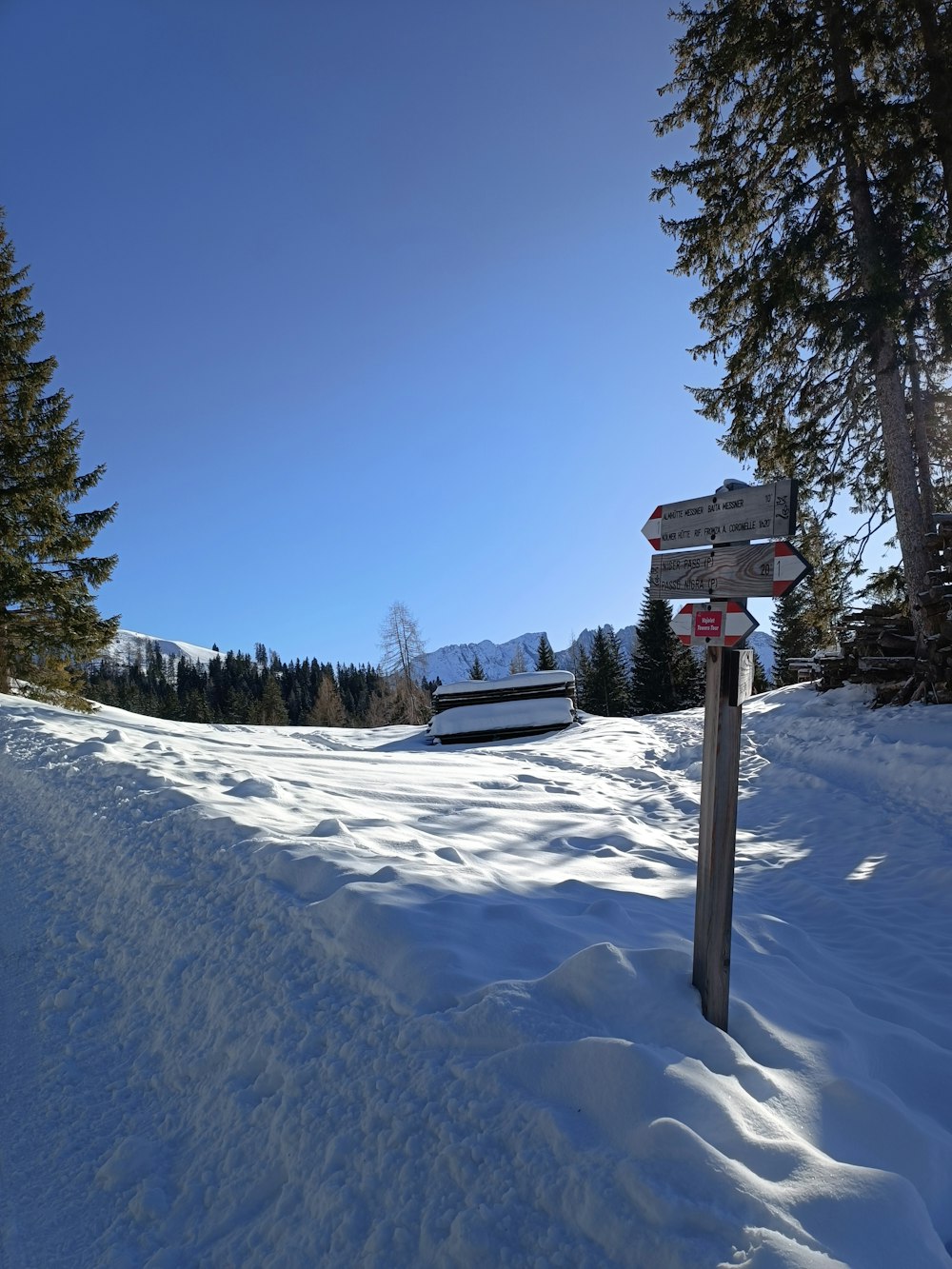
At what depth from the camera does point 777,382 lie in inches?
477

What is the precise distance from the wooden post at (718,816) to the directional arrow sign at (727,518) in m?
0.58

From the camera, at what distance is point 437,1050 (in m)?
2.57

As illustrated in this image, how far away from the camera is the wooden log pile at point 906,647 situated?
1026 centimetres

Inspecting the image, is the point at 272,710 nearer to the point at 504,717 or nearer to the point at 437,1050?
the point at 504,717

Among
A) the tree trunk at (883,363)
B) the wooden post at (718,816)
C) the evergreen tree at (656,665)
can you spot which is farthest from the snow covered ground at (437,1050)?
the evergreen tree at (656,665)

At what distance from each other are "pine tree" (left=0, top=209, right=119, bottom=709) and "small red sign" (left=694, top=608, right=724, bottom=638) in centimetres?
1291

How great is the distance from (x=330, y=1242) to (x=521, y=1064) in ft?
2.74

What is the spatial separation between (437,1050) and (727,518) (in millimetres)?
2799

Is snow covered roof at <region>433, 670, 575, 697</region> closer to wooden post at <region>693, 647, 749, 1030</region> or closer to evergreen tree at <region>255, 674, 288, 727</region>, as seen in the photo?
wooden post at <region>693, 647, 749, 1030</region>

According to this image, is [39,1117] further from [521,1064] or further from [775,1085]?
[775,1085]

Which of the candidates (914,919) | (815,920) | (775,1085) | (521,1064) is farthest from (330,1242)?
(914,919)

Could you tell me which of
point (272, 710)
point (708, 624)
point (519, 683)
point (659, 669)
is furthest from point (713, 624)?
point (272, 710)

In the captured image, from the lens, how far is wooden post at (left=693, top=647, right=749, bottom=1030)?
2.96m

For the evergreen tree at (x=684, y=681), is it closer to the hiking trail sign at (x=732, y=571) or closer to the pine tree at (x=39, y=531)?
the pine tree at (x=39, y=531)
